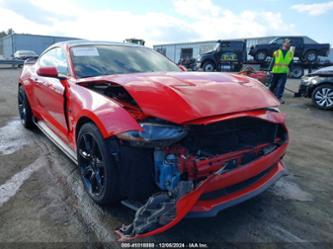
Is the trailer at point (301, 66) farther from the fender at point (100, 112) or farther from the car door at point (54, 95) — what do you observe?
the fender at point (100, 112)

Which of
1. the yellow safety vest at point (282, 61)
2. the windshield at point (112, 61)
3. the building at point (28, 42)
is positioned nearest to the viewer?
the windshield at point (112, 61)

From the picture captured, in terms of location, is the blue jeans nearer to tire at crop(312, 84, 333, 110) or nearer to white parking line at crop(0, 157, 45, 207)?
tire at crop(312, 84, 333, 110)

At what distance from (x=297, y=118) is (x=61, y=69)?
5.47 metres

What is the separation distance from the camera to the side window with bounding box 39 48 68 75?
3.20 meters

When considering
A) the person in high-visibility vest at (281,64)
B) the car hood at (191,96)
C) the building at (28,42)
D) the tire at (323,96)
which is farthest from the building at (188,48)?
the car hood at (191,96)

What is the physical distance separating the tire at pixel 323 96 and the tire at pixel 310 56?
37.8 ft

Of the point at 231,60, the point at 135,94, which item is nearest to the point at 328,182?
the point at 135,94

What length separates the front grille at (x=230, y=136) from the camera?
200 cm

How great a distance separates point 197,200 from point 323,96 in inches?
277

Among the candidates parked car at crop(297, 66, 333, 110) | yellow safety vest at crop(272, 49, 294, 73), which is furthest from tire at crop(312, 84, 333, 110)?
yellow safety vest at crop(272, 49, 294, 73)

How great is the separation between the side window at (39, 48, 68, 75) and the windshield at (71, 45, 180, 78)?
7.2 inches

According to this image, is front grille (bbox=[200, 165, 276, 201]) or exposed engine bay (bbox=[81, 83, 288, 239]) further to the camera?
front grille (bbox=[200, 165, 276, 201])

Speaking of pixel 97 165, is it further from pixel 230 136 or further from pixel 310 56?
pixel 310 56

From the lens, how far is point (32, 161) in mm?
3422
